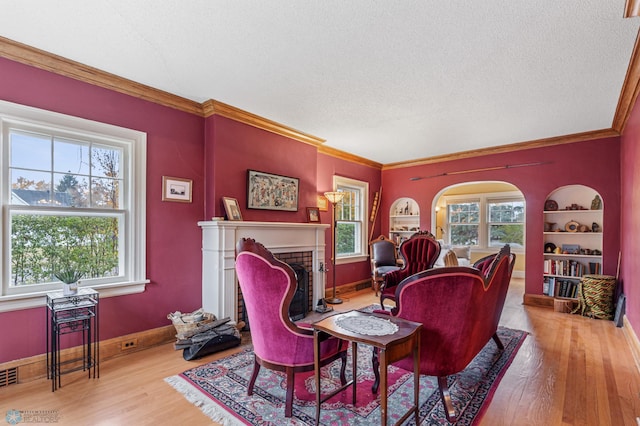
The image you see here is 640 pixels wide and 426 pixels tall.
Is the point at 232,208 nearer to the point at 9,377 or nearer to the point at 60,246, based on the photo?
the point at 60,246

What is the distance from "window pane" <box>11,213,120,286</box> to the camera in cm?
253

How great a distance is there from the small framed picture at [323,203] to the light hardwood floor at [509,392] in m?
2.88

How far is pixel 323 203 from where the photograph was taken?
535 cm

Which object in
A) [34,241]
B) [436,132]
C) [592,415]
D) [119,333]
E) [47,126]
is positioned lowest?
[592,415]

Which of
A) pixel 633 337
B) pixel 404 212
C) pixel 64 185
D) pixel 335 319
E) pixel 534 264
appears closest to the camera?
pixel 335 319

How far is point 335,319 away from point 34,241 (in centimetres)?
260

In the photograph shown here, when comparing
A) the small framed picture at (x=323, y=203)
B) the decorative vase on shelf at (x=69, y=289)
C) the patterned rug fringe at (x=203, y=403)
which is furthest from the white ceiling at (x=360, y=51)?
Answer: the patterned rug fringe at (x=203, y=403)

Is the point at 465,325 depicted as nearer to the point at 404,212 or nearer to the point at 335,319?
the point at 335,319

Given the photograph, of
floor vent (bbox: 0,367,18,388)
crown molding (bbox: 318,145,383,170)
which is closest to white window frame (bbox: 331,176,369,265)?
crown molding (bbox: 318,145,383,170)

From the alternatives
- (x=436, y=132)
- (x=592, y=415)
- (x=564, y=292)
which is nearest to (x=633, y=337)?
(x=564, y=292)

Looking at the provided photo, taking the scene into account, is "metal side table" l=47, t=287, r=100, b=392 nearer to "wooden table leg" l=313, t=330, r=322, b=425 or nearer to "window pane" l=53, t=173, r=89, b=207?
"window pane" l=53, t=173, r=89, b=207

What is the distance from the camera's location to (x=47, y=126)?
2621 millimetres

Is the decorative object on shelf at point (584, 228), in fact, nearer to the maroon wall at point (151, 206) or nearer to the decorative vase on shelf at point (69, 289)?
the maroon wall at point (151, 206)

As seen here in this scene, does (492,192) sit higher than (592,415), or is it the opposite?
(492,192)
